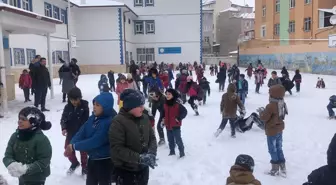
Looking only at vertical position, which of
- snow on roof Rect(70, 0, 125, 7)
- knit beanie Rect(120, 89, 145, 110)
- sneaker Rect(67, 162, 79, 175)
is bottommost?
sneaker Rect(67, 162, 79, 175)

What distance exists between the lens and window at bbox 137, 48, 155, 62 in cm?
4341

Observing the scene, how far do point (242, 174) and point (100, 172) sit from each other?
1.71m

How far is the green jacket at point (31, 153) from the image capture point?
3332 millimetres

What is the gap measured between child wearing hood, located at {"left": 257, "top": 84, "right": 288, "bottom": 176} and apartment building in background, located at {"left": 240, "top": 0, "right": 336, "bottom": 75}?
21.8 m

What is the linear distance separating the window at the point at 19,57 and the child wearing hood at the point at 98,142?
21.5 metres

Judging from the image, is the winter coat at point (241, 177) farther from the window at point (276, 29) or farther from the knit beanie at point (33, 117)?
the window at point (276, 29)

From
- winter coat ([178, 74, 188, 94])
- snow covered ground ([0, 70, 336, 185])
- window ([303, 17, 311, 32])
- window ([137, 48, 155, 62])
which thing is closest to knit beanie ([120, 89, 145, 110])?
snow covered ground ([0, 70, 336, 185])

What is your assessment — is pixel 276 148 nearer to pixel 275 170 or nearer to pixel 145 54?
pixel 275 170

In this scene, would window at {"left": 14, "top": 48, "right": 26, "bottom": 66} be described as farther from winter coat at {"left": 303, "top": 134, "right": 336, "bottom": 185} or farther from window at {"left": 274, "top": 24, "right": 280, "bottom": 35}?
window at {"left": 274, "top": 24, "right": 280, "bottom": 35}

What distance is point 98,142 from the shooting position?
11.7ft

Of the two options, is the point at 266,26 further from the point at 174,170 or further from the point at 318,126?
the point at 174,170

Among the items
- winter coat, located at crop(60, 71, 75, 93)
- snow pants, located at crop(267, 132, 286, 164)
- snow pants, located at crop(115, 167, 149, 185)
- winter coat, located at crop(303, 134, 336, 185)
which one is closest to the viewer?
winter coat, located at crop(303, 134, 336, 185)

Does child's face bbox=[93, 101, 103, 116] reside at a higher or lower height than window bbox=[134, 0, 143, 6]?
lower

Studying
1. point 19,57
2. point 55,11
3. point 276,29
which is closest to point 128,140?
point 19,57
